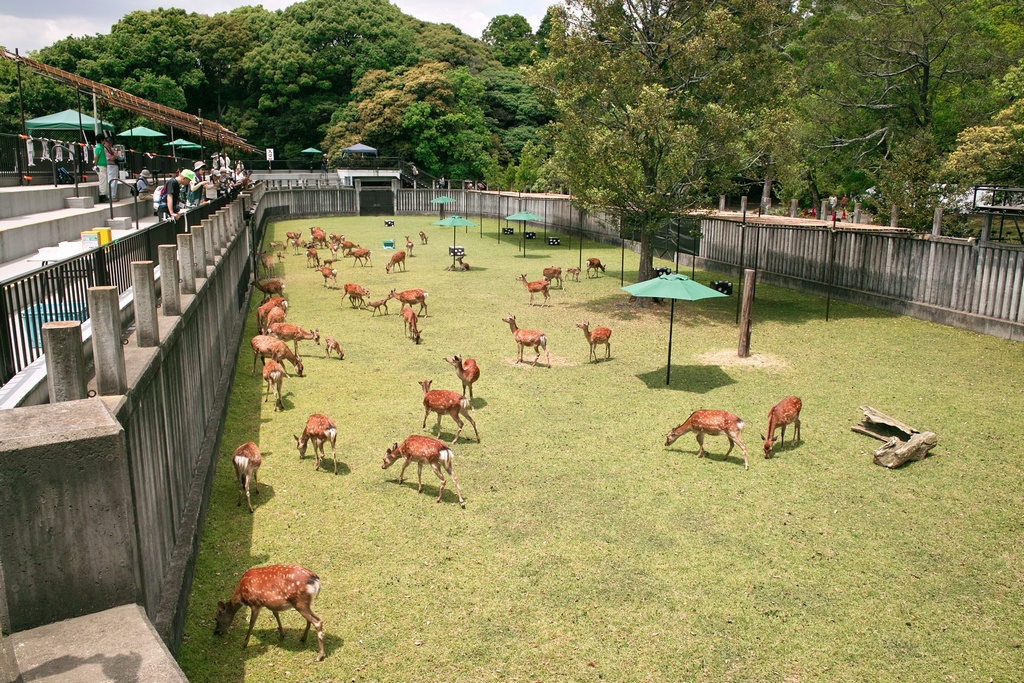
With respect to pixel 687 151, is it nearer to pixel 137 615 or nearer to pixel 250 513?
pixel 250 513

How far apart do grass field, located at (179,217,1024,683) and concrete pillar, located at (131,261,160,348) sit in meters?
2.15

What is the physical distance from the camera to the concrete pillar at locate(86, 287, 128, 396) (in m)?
6.01

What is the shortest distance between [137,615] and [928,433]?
989 centimetres

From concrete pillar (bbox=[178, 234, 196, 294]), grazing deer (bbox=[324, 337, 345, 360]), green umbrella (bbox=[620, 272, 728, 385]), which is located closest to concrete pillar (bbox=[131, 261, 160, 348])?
concrete pillar (bbox=[178, 234, 196, 294])

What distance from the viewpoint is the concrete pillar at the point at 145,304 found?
24.1 ft

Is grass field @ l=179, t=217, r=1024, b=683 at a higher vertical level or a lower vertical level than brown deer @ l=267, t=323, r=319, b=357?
lower

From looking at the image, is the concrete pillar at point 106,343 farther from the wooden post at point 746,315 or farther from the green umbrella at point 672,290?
the wooden post at point 746,315

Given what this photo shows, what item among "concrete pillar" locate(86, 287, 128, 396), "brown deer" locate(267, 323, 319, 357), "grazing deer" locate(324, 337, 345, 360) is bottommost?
"grazing deer" locate(324, 337, 345, 360)

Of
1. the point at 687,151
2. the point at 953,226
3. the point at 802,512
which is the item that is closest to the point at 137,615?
the point at 802,512

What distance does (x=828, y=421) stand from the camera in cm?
1240

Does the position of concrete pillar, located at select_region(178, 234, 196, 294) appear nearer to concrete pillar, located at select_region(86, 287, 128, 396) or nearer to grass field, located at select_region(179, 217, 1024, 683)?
grass field, located at select_region(179, 217, 1024, 683)

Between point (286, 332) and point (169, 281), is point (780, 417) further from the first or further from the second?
point (286, 332)

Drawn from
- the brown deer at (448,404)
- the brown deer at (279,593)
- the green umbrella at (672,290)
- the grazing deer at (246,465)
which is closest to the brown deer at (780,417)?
the green umbrella at (672,290)

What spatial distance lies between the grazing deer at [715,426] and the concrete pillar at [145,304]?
6680 millimetres
